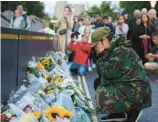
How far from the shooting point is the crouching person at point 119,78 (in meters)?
6.14

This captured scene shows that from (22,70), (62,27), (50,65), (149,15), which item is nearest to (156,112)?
(22,70)

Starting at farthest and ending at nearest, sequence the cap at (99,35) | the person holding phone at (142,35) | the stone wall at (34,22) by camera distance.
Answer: the stone wall at (34,22) < the person holding phone at (142,35) < the cap at (99,35)

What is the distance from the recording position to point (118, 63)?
6.09m

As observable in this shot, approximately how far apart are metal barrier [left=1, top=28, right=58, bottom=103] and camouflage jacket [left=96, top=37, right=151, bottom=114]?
123cm

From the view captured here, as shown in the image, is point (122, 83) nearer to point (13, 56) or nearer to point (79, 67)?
point (13, 56)

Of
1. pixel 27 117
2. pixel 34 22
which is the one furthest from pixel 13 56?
pixel 34 22

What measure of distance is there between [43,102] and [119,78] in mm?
1031

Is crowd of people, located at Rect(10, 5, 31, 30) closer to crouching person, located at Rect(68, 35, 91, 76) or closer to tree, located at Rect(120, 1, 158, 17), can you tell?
crouching person, located at Rect(68, 35, 91, 76)

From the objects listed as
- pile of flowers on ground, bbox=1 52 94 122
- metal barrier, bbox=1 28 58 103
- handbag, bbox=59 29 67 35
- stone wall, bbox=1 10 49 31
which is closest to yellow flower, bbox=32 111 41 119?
pile of flowers on ground, bbox=1 52 94 122

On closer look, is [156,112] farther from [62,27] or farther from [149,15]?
[62,27]

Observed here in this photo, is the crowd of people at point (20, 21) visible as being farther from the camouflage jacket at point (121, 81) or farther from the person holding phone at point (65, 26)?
the camouflage jacket at point (121, 81)

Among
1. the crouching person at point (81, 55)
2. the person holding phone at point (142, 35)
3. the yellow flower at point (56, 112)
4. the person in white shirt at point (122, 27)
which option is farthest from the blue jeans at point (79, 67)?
the yellow flower at point (56, 112)

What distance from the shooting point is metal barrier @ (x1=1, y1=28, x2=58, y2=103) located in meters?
6.43

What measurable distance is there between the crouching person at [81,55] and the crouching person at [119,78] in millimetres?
7562
